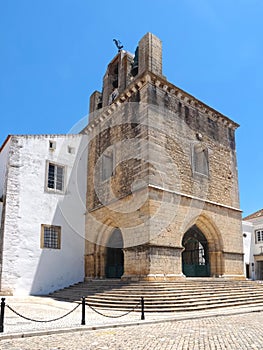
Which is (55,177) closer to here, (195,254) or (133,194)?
(133,194)

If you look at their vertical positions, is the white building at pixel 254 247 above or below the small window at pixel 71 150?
below

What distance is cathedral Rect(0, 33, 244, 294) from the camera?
46.7ft

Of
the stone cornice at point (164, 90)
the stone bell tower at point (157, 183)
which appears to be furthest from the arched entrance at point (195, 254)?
the stone cornice at point (164, 90)

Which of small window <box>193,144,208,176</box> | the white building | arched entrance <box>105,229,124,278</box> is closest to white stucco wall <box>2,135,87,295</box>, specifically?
arched entrance <box>105,229,124,278</box>

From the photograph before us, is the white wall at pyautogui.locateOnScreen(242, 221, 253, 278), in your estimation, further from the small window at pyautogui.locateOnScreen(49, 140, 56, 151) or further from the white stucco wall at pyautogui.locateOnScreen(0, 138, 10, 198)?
the white stucco wall at pyautogui.locateOnScreen(0, 138, 10, 198)

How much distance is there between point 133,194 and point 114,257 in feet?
16.5

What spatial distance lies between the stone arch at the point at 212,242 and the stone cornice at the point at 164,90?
5859 millimetres

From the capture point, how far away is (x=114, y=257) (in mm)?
18078

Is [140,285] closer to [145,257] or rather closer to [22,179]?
[145,257]

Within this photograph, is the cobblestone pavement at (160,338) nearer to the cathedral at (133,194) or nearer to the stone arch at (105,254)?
the cathedral at (133,194)

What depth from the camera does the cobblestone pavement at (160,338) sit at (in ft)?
19.3

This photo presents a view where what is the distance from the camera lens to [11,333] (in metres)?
6.72

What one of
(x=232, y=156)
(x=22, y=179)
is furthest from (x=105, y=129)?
(x=232, y=156)

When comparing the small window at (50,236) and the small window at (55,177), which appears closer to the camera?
the small window at (50,236)
